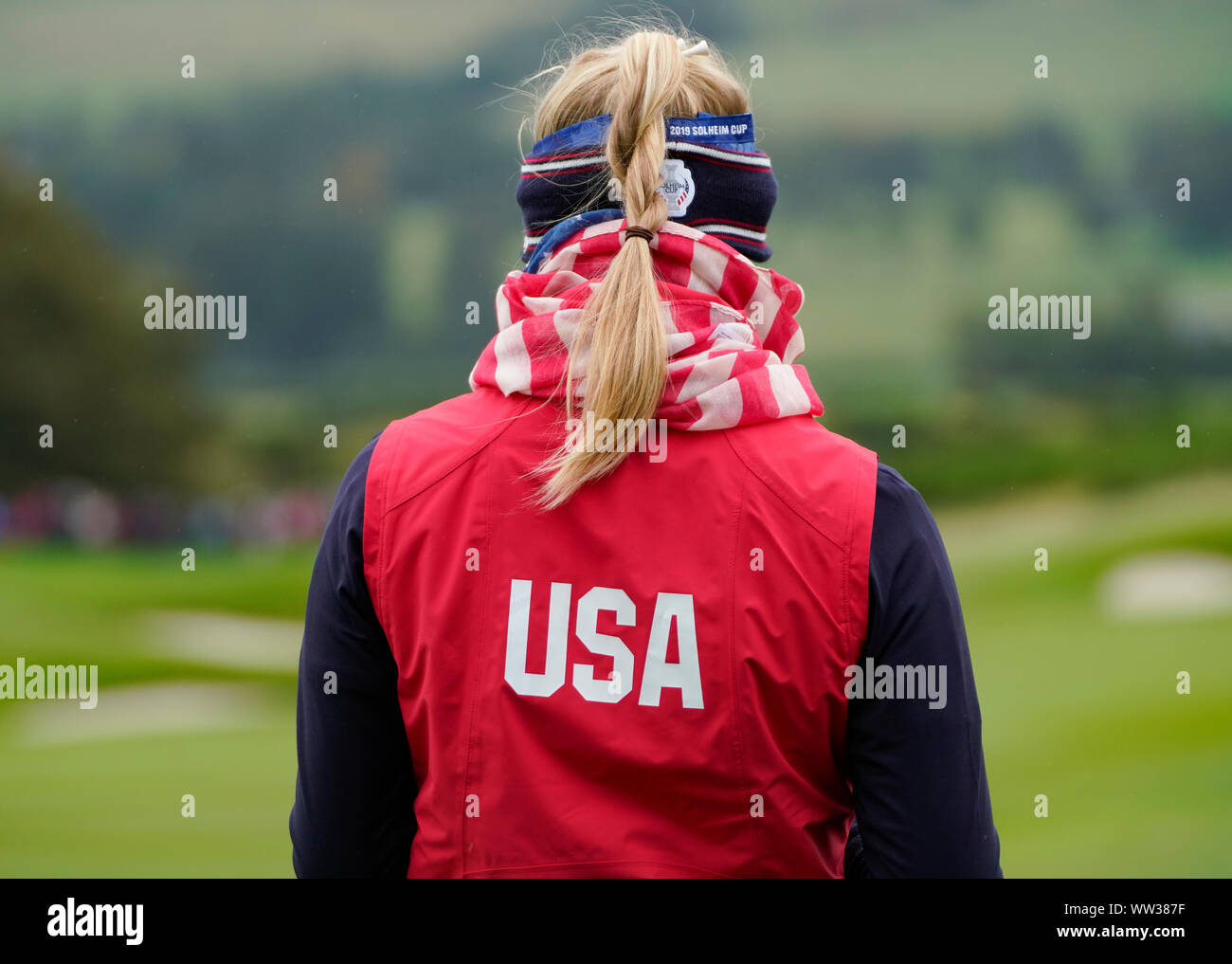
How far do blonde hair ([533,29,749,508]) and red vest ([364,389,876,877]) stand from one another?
4 cm

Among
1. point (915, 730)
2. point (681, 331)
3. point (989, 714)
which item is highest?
point (681, 331)

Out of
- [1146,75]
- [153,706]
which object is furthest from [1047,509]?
[153,706]

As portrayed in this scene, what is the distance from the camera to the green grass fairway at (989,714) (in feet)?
14.7

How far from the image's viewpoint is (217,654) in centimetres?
626

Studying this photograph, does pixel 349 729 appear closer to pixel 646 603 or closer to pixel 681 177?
pixel 646 603

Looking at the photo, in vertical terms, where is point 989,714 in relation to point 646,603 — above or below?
below

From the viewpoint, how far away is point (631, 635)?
0.84 metres

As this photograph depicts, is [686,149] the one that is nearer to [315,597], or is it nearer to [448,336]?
[315,597]

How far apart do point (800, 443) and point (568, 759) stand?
0.29m

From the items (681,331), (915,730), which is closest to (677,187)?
(681,331)

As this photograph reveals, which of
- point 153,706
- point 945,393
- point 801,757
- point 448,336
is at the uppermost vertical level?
point 448,336

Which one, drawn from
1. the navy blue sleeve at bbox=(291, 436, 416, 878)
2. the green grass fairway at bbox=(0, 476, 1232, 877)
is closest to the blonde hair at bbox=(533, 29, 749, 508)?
the navy blue sleeve at bbox=(291, 436, 416, 878)

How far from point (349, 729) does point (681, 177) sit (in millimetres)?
527

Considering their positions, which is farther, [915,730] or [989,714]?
[989,714]
